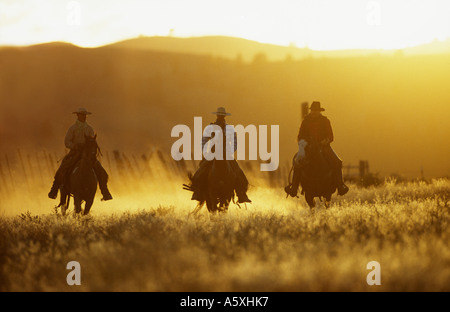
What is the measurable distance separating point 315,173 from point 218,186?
2253 mm

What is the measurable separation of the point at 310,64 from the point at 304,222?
79.3 m

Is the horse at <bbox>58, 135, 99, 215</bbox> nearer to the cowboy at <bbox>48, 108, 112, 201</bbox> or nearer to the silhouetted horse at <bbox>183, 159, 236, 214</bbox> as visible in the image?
the cowboy at <bbox>48, 108, 112, 201</bbox>

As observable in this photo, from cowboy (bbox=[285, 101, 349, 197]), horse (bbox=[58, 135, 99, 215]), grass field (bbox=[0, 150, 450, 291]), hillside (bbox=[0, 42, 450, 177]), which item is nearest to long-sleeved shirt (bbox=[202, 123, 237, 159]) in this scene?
grass field (bbox=[0, 150, 450, 291])

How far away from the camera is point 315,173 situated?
49.0ft

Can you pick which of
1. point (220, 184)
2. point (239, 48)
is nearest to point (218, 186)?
point (220, 184)

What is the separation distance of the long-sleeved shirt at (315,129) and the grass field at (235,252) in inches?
92.4

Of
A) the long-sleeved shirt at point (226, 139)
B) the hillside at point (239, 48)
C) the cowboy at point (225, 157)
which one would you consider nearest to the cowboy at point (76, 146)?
the cowboy at point (225, 157)

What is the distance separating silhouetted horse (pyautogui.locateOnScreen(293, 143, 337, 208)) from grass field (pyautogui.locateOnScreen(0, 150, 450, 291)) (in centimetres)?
196

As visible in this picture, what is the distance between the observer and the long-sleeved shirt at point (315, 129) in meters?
14.9

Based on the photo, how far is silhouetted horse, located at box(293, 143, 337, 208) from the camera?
14870mm

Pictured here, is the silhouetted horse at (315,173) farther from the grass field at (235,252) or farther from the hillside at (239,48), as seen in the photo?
the hillside at (239,48)

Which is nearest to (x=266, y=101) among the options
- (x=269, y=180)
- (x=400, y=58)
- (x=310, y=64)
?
(x=310, y=64)

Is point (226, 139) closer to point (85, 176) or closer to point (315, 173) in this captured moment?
point (315, 173)
